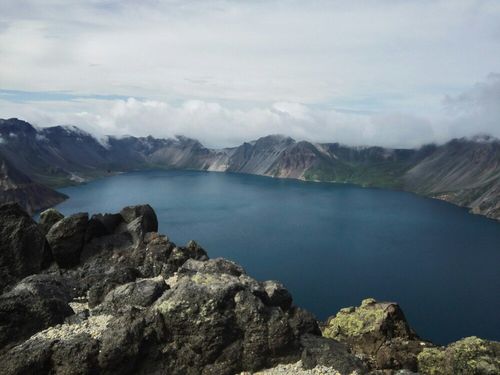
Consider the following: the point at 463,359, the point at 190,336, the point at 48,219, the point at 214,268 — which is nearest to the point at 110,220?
the point at 48,219

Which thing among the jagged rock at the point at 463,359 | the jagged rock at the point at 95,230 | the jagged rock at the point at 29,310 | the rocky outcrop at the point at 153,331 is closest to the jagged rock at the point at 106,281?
the rocky outcrop at the point at 153,331

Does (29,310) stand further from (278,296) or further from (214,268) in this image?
(278,296)

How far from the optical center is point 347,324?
44688 mm

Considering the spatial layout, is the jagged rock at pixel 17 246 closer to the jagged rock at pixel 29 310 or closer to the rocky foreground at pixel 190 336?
the rocky foreground at pixel 190 336

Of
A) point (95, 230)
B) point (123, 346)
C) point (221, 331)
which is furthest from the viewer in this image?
point (95, 230)

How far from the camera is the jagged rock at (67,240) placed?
53.0 metres

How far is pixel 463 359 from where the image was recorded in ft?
109

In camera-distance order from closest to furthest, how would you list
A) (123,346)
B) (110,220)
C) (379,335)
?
(123,346), (379,335), (110,220)

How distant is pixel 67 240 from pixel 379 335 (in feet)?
127

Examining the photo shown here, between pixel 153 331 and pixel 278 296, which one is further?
pixel 278 296

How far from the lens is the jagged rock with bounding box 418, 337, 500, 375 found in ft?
106

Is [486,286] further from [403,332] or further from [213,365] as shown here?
[213,365]

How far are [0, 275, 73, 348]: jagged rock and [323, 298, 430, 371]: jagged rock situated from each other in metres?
26.2

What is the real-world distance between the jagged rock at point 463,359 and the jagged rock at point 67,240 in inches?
1639
